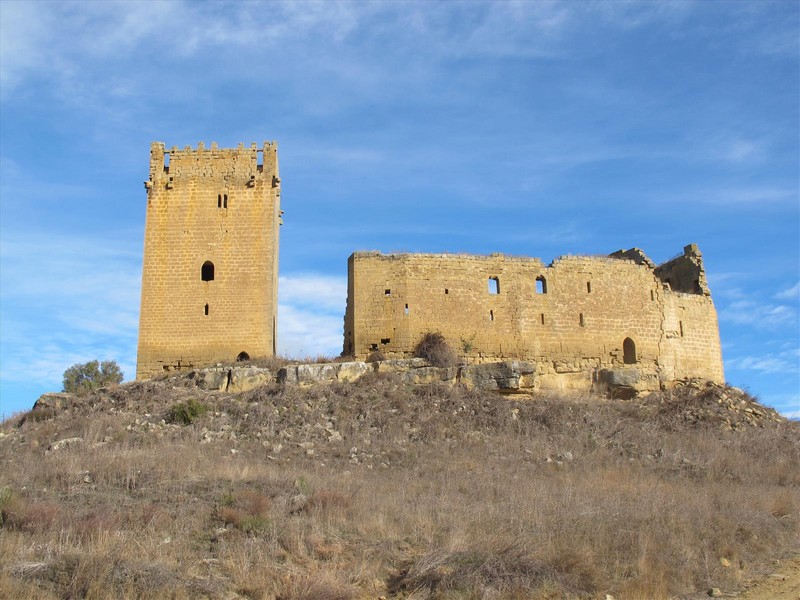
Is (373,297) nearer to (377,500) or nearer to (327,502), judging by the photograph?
(377,500)

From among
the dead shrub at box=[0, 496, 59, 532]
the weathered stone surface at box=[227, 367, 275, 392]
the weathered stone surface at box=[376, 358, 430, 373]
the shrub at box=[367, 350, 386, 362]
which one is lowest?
the dead shrub at box=[0, 496, 59, 532]

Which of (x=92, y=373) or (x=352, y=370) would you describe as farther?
(x=92, y=373)

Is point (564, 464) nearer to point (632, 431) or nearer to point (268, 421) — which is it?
point (632, 431)

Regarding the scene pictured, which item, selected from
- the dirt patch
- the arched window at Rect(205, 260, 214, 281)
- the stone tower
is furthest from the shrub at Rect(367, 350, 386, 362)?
the dirt patch

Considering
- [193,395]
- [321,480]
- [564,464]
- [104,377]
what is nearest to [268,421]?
[193,395]

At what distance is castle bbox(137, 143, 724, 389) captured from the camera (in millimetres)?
21641

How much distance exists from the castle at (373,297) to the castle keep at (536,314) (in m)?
0.03

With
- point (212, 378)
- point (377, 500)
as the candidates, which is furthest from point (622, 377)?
point (377, 500)

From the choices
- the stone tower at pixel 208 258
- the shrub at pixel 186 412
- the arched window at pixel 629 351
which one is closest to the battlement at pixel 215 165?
the stone tower at pixel 208 258

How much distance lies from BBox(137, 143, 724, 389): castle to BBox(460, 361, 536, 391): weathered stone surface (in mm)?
1015

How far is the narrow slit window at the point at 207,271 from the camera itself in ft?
72.8

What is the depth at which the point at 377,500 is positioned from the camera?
11.1 meters

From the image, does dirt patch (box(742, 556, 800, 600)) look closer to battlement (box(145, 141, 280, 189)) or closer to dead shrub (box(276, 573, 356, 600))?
dead shrub (box(276, 573, 356, 600))

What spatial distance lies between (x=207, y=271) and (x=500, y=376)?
8.71 meters
